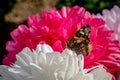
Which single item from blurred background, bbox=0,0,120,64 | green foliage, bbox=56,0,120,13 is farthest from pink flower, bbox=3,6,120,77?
blurred background, bbox=0,0,120,64

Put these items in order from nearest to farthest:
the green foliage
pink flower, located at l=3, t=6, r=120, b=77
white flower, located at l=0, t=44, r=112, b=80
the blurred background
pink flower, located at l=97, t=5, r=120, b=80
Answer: white flower, located at l=0, t=44, r=112, b=80 < pink flower, located at l=3, t=6, r=120, b=77 < pink flower, located at l=97, t=5, r=120, b=80 < the green foliage < the blurred background

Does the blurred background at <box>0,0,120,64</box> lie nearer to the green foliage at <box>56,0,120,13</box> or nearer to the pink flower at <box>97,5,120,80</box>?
the green foliage at <box>56,0,120,13</box>

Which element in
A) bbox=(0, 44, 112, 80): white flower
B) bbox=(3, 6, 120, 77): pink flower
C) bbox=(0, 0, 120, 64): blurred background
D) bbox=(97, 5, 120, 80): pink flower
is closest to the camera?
bbox=(0, 44, 112, 80): white flower

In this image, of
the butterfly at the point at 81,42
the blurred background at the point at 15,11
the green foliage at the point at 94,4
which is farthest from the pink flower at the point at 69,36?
the blurred background at the point at 15,11

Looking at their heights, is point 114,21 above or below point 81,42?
above

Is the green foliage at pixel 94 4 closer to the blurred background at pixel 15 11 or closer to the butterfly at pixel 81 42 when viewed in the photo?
the blurred background at pixel 15 11

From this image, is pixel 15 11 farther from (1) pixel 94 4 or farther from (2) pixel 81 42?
(2) pixel 81 42

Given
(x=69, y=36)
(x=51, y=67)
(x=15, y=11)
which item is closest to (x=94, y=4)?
(x=15, y=11)
